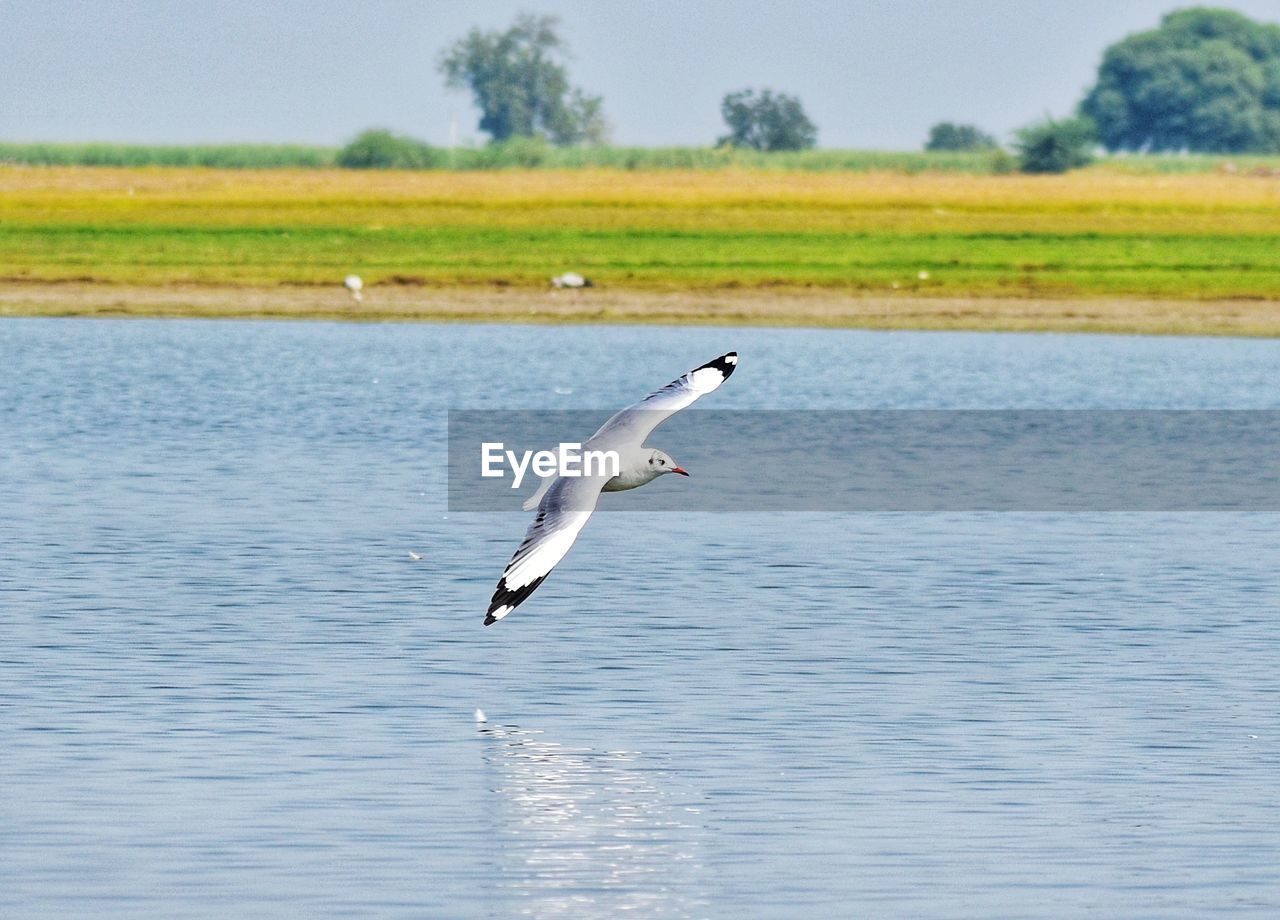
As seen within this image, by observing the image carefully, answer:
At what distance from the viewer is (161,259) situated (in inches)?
2151

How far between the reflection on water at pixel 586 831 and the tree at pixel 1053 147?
84.9 meters

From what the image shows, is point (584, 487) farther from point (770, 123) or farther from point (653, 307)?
point (770, 123)

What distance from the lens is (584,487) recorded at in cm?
1538

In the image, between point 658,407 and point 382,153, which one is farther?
point 382,153

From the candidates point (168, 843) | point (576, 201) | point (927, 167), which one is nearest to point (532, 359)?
point (576, 201)

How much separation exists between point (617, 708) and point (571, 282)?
37.8 metres

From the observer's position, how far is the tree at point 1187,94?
166125 millimetres

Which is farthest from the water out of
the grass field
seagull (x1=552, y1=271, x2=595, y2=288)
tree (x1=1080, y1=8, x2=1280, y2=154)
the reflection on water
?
tree (x1=1080, y1=8, x2=1280, y2=154)

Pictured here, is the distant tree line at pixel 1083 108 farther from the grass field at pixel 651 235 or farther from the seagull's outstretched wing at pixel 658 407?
the seagull's outstretched wing at pixel 658 407

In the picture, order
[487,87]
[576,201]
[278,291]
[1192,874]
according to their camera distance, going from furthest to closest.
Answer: [487,87] → [576,201] → [278,291] → [1192,874]

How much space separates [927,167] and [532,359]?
53142 millimetres

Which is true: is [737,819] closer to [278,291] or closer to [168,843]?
[168,843]

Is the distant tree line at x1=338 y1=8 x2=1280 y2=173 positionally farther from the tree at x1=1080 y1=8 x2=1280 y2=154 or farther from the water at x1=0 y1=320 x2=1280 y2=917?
the water at x1=0 y1=320 x2=1280 y2=917

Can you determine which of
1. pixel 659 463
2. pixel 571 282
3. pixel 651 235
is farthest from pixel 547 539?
pixel 651 235
